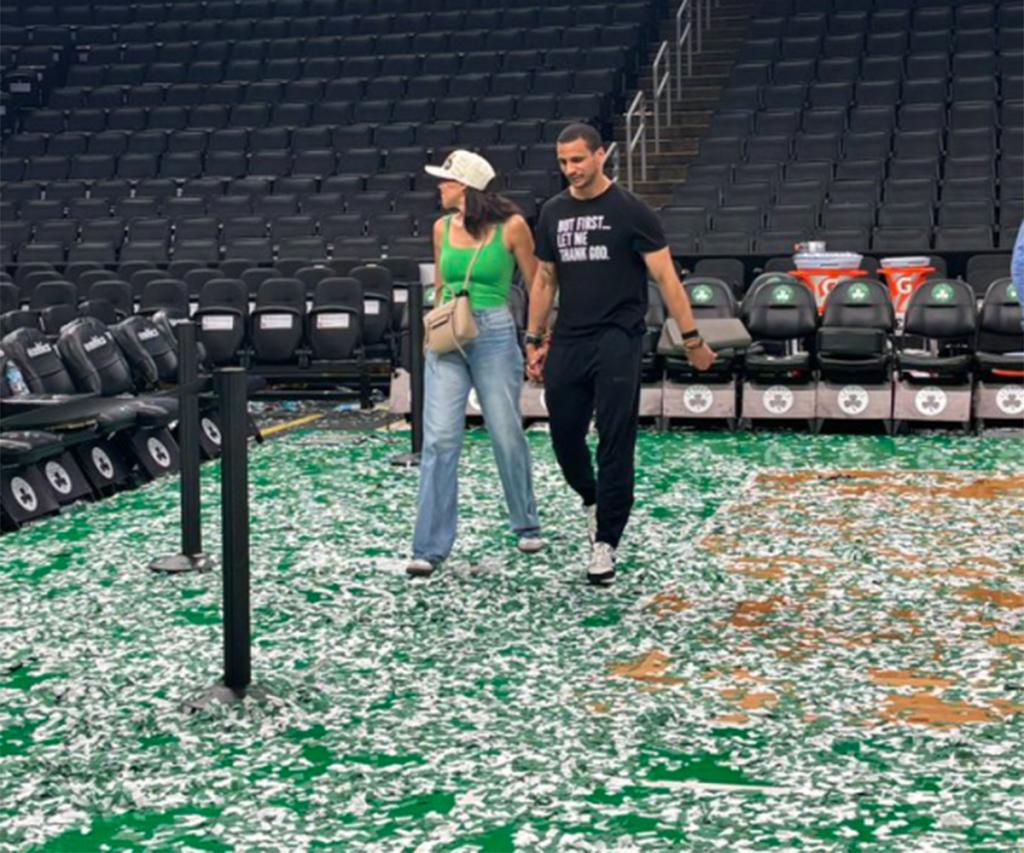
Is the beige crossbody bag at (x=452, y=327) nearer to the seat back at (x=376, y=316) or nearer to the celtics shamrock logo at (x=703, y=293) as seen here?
the celtics shamrock logo at (x=703, y=293)

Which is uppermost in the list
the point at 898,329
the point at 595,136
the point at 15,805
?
the point at 595,136

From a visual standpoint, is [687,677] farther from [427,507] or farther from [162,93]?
[162,93]

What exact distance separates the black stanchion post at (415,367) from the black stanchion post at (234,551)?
4.00 m

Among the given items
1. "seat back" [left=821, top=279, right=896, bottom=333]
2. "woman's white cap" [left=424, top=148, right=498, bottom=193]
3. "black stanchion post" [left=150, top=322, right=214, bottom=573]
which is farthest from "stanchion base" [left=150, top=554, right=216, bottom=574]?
"seat back" [left=821, top=279, right=896, bottom=333]

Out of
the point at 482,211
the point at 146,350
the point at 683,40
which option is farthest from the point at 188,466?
the point at 683,40

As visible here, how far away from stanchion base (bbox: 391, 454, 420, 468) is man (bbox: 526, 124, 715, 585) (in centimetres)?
294

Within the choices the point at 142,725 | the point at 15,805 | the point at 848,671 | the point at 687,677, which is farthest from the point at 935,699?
the point at 15,805

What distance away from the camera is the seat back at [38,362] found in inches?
294

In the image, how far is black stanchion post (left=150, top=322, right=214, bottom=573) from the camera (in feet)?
17.6

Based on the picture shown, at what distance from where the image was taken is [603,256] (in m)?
5.21

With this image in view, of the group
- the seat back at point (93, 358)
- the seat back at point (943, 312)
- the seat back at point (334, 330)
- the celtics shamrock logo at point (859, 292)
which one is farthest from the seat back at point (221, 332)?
the seat back at point (943, 312)

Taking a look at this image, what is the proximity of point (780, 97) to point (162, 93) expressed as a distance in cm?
736

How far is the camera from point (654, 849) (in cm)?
306

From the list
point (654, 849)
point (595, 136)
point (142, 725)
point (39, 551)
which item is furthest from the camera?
point (39, 551)
